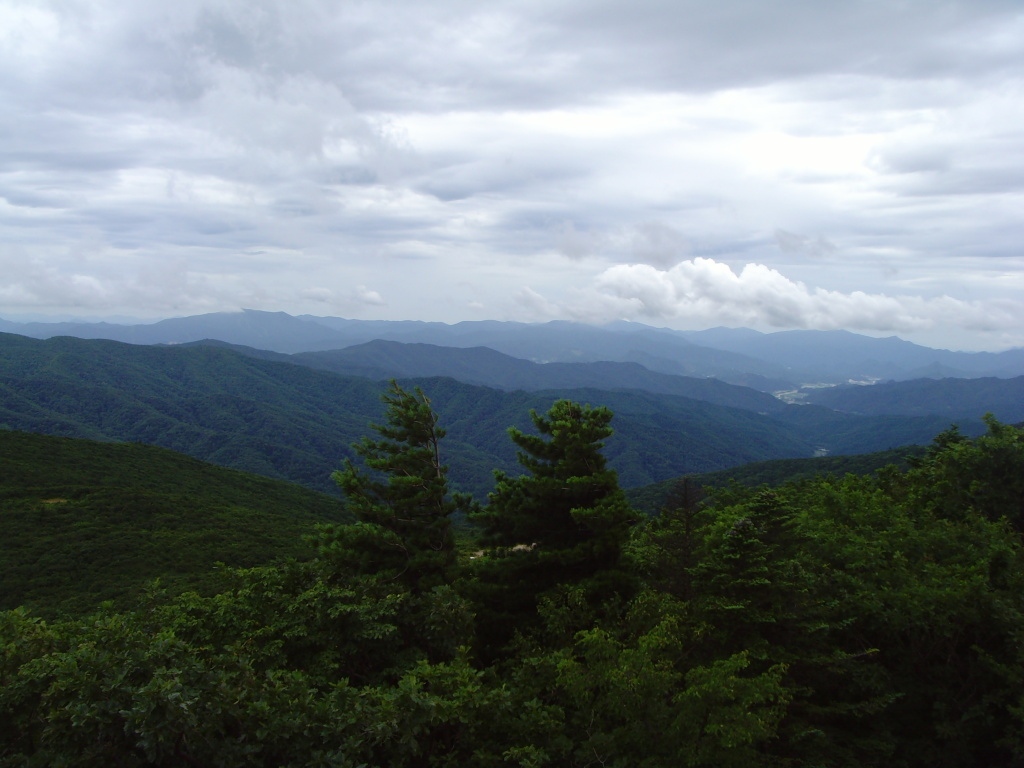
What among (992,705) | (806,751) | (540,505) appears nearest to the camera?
(806,751)

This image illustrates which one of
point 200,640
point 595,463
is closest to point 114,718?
point 200,640

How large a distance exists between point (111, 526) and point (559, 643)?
4812 cm

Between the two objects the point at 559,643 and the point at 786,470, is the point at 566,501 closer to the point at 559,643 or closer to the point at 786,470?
the point at 559,643

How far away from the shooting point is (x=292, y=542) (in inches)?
1930

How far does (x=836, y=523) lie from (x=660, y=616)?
963 cm

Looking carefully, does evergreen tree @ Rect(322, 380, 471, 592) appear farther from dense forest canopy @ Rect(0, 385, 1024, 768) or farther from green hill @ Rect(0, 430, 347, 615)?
green hill @ Rect(0, 430, 347, 615)

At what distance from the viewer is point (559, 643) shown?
12.4 metres

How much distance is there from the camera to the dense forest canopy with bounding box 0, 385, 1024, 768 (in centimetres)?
771

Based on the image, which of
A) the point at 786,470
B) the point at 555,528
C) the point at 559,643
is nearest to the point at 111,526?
the point at 555,528

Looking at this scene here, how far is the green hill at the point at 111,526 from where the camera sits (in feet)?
116

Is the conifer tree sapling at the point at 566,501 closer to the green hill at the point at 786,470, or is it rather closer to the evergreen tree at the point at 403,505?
the evergreen tree at the point at 403,505

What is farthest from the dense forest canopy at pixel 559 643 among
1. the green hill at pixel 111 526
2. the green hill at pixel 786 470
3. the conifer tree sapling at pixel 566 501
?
the green hill at pixel 786 470

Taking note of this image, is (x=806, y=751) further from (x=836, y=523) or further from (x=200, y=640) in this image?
(x=200, y=640)

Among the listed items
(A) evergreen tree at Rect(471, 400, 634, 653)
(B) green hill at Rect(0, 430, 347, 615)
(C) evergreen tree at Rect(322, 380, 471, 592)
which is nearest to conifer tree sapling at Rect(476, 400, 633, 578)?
(A) evergreen tree at Rect(471, 400, 634, 653)
